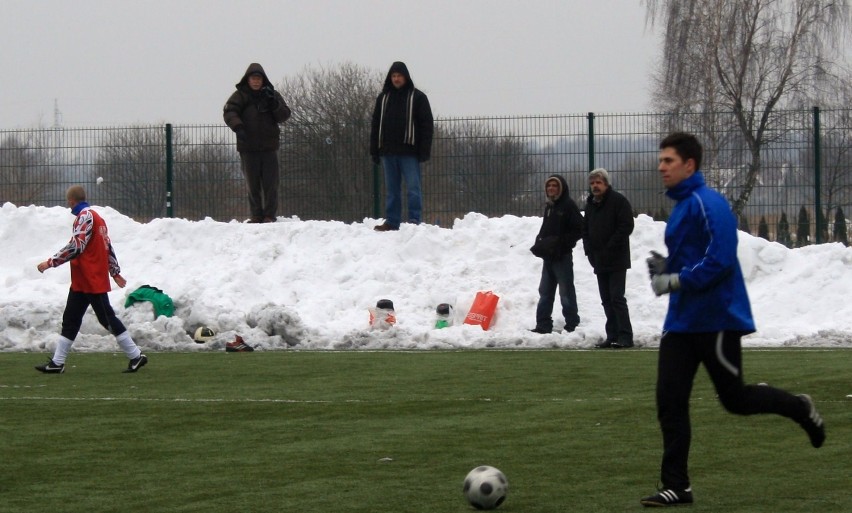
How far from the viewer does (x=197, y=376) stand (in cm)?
1441

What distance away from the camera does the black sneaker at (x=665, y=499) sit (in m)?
6.96

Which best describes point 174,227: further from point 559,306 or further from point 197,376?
point 197,376

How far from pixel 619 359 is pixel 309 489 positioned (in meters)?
8.47

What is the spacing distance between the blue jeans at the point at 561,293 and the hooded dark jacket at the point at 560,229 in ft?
0.49

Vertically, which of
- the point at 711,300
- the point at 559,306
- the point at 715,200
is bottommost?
the point at 559,306

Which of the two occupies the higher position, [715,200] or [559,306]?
[715,200]

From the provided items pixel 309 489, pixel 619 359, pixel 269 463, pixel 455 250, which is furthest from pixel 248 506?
pixel 455 250

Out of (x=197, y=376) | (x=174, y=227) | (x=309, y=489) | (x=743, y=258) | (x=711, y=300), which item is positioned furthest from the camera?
(x=174, y=227)

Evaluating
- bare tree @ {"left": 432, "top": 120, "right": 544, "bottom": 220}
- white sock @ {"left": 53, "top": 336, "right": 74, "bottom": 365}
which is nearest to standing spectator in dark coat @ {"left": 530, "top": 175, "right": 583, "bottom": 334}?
bare tree @ {"left": 432, "top": 120, "right": 544, "bottom": 220}

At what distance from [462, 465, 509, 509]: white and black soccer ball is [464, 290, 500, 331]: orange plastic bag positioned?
12.8 m

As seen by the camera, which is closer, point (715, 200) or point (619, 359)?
point (715, 200)

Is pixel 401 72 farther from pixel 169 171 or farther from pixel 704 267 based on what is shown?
pixel 704 267

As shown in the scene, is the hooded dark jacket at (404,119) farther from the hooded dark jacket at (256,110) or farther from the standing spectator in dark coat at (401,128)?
the hooded dark jacket at (256,110)

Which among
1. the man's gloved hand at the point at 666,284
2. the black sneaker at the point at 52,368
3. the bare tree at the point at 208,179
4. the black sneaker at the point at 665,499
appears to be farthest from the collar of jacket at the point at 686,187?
the bare tree at the point at 208,179
